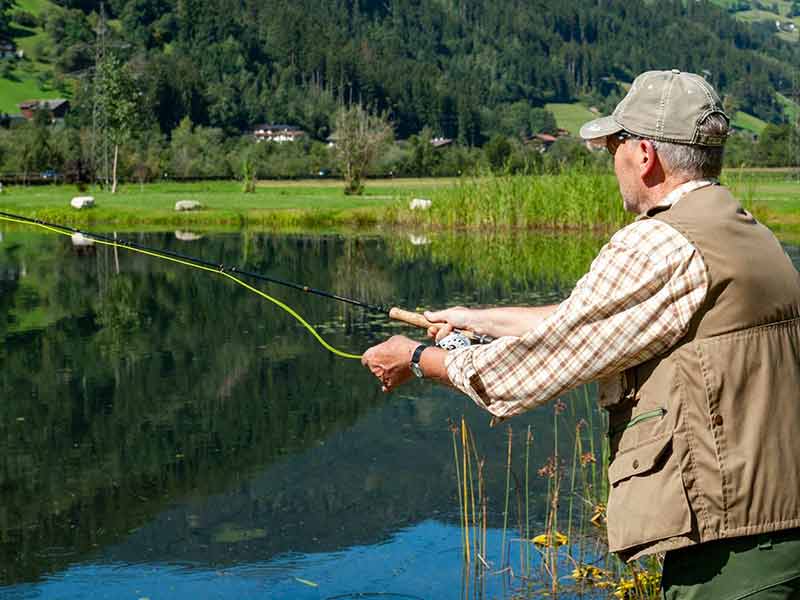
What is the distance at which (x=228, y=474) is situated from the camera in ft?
23.1

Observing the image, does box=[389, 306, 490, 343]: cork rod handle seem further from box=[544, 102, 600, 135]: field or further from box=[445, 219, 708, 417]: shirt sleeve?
box=[544, 102, 600, 135]: field

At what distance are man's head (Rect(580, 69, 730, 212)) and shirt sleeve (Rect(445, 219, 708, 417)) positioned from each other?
15cm

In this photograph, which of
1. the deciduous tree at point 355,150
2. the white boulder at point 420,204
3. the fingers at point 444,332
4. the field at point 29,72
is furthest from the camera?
the field at point 29,72

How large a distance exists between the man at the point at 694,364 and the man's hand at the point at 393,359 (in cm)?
52

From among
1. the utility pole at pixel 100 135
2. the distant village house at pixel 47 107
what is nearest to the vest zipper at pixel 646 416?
the utility pole at pixel 100 135

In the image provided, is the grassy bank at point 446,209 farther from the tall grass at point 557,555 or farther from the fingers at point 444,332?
the fingers at point 444,332

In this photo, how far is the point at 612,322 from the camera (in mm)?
2496

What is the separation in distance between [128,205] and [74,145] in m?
36.5

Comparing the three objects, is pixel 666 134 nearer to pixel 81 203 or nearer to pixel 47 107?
pixel 81 203

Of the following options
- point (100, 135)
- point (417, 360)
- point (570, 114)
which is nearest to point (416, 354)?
point (417, 360)

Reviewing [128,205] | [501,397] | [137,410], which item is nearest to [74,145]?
[128,205]

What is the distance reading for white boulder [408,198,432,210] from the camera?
29330 mm

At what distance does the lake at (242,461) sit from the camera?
17.9ft

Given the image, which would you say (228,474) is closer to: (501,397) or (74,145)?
(501,397)
